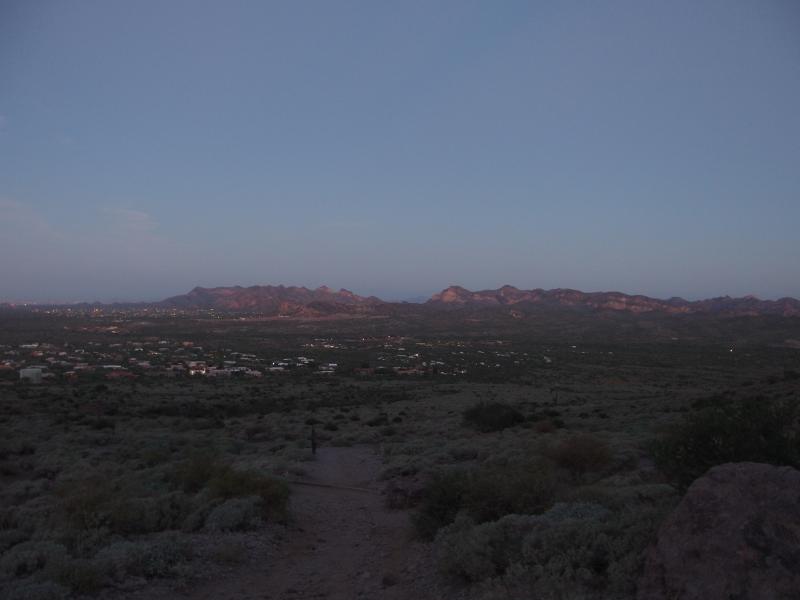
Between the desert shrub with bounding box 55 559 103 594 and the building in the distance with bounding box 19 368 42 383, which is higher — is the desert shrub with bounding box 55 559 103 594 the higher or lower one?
the higher one

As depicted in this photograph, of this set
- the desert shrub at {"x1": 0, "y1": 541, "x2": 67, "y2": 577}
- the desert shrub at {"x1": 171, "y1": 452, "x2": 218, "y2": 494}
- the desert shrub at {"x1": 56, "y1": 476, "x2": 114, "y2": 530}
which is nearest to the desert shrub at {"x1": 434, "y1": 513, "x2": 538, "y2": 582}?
the desert shrub at {"x1": 0, "y1": 541, "x2": 67, "y2": 577}

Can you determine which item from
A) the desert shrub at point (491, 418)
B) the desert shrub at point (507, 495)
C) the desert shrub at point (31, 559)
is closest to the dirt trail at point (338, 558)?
the desert shrub at point (507, 495)

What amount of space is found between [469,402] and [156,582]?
27.7m

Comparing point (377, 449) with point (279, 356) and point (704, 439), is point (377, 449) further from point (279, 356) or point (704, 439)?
point (279, 356)

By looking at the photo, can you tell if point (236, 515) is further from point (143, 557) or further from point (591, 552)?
point (591, 552)

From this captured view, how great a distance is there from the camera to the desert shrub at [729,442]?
796 cm

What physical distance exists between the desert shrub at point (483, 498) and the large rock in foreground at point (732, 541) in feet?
9.73

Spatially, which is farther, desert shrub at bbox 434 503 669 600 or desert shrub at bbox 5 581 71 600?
desert shrub at bbox 5 581 71 600

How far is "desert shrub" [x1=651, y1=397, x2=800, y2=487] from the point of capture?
7.96m

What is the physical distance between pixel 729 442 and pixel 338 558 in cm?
571

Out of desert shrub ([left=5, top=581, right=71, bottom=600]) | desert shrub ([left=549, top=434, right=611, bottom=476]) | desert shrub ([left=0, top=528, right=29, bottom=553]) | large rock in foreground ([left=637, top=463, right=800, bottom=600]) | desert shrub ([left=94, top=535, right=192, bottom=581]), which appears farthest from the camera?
desert shrub ([left=549, top=434, right=611, bottom=476])

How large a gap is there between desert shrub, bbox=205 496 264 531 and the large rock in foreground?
239 inches

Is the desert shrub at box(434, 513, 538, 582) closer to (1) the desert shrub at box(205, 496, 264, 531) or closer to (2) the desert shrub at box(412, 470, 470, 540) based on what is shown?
(2) the desert shrub at box(412, 470, 470, 540)

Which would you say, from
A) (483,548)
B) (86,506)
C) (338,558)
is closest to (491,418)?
(338,558)
